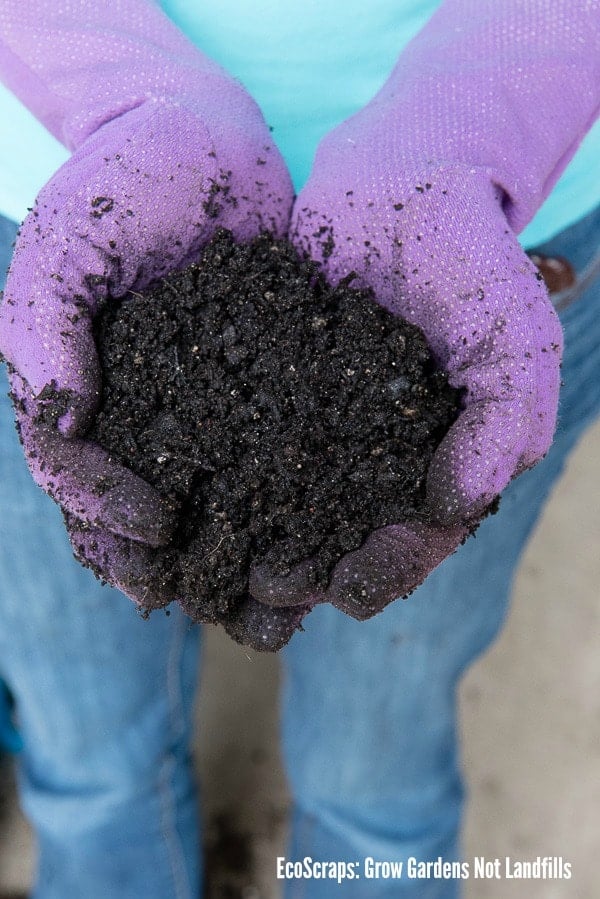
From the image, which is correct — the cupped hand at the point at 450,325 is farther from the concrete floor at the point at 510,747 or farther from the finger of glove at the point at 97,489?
the concrete floor at the point at 510,747

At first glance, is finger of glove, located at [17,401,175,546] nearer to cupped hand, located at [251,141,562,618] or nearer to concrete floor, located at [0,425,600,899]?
cupped hand, located at [251,141,562,618]

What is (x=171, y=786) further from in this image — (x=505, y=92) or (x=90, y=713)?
(x=505, y=92)

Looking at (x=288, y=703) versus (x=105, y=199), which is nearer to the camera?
(x=105, y=199)

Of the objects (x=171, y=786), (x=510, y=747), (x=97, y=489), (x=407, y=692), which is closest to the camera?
(x=97, y=489)

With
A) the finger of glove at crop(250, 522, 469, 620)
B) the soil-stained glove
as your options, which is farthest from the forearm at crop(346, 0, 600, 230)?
the finger of glove at crop(250, 522, 469, 620)

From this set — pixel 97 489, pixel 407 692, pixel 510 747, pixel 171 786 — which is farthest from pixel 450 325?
pixel 510 747

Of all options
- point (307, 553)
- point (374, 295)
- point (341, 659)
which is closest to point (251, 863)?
point (341, 659)
